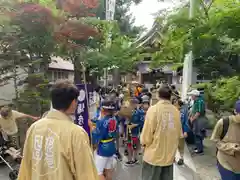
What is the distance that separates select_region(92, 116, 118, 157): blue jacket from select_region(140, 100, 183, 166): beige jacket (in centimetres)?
60

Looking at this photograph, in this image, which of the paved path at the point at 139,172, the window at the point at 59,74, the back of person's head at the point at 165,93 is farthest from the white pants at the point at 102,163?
the window at the point at 59,74

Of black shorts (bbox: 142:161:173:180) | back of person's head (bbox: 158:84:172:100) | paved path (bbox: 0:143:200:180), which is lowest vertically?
paved path (bbox: 0:143:200:180)

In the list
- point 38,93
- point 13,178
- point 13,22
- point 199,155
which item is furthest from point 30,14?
point 199,155

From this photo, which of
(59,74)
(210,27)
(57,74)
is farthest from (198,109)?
(59,74)

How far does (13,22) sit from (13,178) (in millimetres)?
4274

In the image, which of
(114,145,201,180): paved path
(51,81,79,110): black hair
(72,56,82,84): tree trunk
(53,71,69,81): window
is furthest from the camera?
(53,71,69,81): window

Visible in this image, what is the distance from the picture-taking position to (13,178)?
4.73m

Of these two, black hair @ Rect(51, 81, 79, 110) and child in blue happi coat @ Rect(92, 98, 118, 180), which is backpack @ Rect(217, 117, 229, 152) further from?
black hair @ Rect(51, 81, 79, 110)

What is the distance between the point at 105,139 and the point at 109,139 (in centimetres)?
7

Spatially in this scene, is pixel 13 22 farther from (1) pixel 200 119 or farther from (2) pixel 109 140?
(1) pixel 200 119

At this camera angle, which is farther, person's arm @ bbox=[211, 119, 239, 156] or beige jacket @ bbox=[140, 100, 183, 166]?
beige jacket @ bbox=[140, 100, 183, 166]

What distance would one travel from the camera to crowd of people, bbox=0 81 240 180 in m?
1.88

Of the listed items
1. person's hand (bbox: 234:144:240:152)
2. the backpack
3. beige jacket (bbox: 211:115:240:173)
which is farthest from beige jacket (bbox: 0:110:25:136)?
person's hand (bbox: 234:144:240:152)

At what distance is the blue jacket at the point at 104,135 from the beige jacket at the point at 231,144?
157cm
